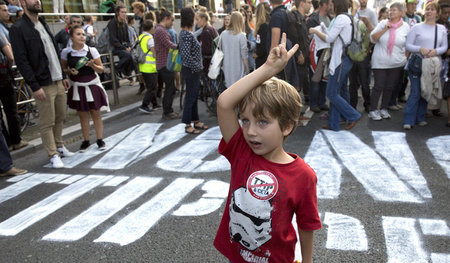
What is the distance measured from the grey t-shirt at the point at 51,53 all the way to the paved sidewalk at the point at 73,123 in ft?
4.21

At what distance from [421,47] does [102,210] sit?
506 cm

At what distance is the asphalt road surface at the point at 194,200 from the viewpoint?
3076mm

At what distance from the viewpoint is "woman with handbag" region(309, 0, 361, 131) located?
19.4ft

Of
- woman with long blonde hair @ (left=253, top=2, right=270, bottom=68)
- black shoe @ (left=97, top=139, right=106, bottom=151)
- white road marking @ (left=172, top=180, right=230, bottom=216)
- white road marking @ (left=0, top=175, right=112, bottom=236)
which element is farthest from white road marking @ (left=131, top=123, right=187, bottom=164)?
woman with long blonde hair @ (left=253, top=2, right=270, bottom=68)

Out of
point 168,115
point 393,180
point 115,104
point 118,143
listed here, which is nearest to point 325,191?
point 393,180

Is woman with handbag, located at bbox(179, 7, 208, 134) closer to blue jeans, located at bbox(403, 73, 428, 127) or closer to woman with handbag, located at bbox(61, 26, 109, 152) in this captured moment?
woman with handbag, located at bbox(61, 26, 109, 152)

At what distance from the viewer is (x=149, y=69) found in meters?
8.11

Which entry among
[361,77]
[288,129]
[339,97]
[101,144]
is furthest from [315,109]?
[288,129]

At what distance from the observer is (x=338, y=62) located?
Answer: 19.8 ft

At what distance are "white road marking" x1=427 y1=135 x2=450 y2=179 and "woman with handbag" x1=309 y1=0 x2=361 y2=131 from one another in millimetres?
1133

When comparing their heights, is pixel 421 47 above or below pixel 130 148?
above

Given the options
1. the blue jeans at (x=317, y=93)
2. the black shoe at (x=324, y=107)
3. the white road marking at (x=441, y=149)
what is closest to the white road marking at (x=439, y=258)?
the white road marking at (x=441, y=149)

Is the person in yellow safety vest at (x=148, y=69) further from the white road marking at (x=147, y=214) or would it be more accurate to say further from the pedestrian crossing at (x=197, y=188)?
the white road marking at (x=147, y=214)

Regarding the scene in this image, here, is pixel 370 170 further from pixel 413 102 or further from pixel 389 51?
pixel 389 51
